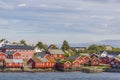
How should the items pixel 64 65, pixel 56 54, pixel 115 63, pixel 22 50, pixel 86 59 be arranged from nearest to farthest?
pixel 64 65
pixel 115 63
pixel 86 59
pixel 56 54
pixel 22 50

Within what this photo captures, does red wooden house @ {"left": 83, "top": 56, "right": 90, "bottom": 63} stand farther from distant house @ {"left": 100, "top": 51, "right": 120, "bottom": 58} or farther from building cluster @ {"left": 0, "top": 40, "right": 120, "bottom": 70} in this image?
distant house @ {"left": 100, "top": 51, "right": 120, "bottom": 58}

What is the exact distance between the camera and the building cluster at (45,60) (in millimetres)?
97750

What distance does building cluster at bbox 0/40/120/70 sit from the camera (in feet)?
321

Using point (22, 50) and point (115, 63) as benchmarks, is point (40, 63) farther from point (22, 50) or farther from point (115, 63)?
point (115, 63)

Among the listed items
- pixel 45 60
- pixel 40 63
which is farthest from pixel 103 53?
pixel 40 63

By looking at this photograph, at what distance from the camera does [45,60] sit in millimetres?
99875

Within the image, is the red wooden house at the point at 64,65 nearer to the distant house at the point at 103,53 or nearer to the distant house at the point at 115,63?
the distant house at the point at 115,63

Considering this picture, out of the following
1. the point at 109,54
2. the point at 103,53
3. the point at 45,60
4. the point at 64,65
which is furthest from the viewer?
the point at 103,53

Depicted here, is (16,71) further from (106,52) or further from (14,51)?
(106,52)

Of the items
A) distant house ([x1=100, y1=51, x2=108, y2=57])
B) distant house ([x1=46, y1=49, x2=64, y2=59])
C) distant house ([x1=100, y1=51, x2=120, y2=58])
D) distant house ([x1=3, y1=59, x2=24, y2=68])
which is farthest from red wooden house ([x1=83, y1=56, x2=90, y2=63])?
distant house ([x1=3, y1=59, x2=24, y2=68])

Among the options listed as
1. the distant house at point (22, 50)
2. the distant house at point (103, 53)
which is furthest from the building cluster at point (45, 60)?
the distant house at point (103, 53)

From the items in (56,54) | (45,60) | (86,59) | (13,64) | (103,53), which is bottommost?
(13,64)

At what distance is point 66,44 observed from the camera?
140 m

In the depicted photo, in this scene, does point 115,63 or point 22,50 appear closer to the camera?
point 115,63
